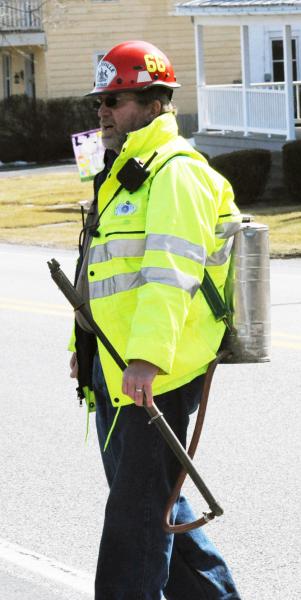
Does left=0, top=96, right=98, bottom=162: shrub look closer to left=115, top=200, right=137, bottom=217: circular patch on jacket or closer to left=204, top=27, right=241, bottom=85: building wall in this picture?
left=204, top=27, right=241, bottom=85: building wall

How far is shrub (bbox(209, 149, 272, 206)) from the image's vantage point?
79.0 ft

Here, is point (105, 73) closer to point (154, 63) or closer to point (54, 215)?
point (154, 63)

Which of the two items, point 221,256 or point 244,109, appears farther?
point 244,109

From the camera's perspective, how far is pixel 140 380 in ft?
12.3

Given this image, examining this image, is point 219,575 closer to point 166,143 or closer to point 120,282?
point 120,282

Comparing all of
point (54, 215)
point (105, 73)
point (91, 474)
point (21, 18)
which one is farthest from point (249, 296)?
point (21, 18)

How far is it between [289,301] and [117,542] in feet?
29.1

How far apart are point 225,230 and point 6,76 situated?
1823 inches

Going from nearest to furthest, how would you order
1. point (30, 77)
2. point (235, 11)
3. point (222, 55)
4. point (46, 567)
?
point (46, 567)
point (235, 11)
point (222, 55)
point (30, 77)

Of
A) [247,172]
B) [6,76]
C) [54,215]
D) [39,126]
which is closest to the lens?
[247,172]

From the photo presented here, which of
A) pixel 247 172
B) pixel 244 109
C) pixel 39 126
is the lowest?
pixel 247 172

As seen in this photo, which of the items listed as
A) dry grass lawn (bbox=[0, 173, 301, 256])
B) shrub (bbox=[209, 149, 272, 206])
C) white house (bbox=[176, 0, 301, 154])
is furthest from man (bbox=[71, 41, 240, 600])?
white house (bbox=[176, 0, 301, 154])

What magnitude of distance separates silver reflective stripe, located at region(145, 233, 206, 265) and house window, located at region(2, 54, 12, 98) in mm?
46155

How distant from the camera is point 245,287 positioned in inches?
162
